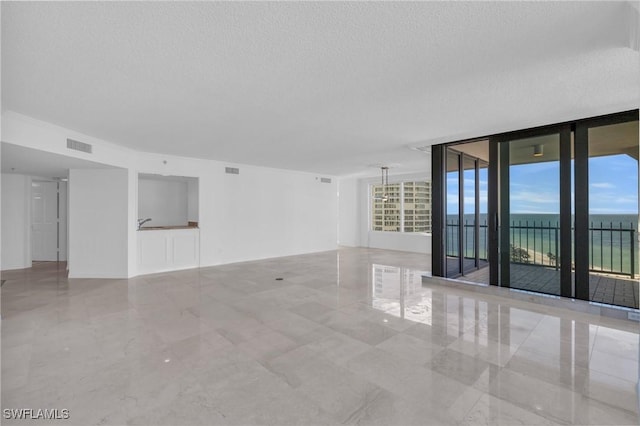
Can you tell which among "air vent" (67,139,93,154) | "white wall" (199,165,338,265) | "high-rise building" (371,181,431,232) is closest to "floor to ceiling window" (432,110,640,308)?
"high-rise building" (371,181,431,232)

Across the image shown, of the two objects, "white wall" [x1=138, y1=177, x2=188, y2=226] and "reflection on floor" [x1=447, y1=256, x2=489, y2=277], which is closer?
"reflection on floor" [x1=447, y1=256, x2=489, y2=277]

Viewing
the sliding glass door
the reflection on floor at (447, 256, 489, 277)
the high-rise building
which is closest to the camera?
the sliding glass door

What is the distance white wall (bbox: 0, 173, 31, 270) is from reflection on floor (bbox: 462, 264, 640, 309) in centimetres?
1019

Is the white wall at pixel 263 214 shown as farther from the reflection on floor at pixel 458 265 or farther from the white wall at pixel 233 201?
the reflection on floor at pixel 458 265

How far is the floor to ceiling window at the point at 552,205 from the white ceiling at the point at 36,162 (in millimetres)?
6634

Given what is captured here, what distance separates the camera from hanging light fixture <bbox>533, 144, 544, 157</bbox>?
185 inches

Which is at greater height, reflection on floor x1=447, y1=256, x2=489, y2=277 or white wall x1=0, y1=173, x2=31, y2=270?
white wall x1=0, y1=173, x2=31, y2=270

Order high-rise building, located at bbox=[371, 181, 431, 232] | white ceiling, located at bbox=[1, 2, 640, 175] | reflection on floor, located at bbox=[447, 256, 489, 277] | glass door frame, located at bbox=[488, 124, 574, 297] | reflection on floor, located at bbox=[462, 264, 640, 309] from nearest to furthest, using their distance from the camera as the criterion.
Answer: white ceiling, located at bbox=[1, 2, 640, 175], reflection on floor, located at bbox=[462, 264, 640, 309], glass door frame, located at bbox=[488, 124, 574, 297], reflection on floor, located at bbox=[447, 256, 489, 277], high-rise building, located at bbox=[371, 181, 431, 232]

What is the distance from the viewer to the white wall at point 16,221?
6.90 m

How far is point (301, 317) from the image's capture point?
381 cm

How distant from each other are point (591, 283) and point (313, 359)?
5.33 metres

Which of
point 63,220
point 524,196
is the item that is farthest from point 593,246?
point 63,220

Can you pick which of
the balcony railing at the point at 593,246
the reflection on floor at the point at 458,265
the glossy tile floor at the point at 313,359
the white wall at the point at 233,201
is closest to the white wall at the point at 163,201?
the white wall at the point at 233,201

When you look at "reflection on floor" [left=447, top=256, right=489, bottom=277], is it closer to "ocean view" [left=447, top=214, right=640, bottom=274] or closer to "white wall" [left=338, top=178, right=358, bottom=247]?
"ocean view" [left=447, top=214, right=640, bottom=274]
